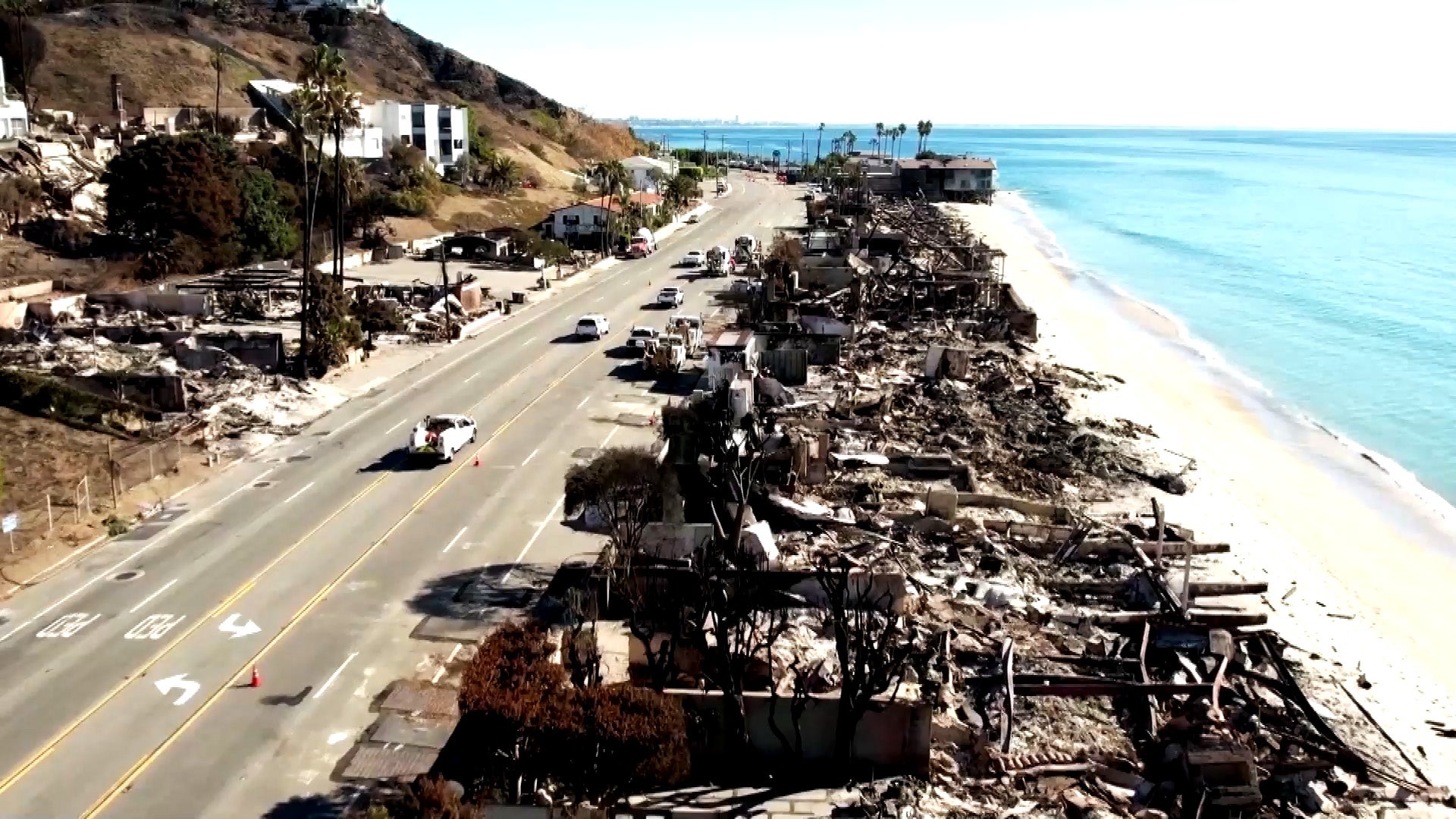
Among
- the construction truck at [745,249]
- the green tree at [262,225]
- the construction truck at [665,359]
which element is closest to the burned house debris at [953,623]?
the construction truck at [665,359]

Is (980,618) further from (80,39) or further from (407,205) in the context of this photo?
(80,39)

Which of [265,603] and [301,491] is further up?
[301,491]

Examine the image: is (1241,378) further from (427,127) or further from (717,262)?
(427,127)

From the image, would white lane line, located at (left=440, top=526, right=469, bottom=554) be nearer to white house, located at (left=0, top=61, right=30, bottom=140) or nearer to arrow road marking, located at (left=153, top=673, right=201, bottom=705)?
arrow road marking, located at (left=153, top=673, right=201, bottom=705)

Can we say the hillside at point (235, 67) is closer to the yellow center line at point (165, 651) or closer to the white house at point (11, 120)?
the white house at point (11, 120)

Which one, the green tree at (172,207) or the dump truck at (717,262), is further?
the dump truck at (717,262)

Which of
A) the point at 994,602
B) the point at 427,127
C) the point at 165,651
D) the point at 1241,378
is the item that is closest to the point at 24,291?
the point at 165,651
